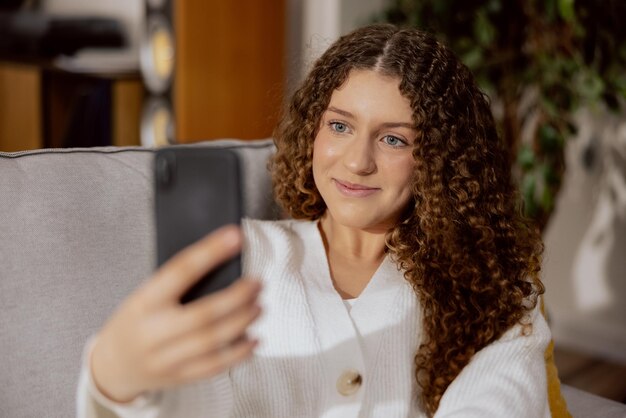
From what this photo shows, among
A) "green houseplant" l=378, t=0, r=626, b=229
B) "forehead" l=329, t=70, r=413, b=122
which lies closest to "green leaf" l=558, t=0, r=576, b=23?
"green houseplant" l=378, t=0, r=626, b=229

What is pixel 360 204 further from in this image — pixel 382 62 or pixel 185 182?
pixel 185 182

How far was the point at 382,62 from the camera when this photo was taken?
3.45 feet

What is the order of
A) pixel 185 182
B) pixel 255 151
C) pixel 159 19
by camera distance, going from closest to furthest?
pixel 185 182, pixel 255 151, pixel 159 19

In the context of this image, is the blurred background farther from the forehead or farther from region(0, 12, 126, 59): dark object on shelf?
the forehead

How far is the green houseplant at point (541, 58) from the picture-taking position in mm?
1954

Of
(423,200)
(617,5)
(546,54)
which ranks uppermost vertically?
(617,5)

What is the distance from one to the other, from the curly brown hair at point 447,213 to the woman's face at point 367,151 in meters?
0.02

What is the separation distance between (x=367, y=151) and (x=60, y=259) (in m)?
0.48

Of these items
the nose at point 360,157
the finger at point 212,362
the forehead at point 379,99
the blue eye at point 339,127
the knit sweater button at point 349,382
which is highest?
the forehead at point 379,99

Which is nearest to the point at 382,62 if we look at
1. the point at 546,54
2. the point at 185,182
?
the point at 185,182

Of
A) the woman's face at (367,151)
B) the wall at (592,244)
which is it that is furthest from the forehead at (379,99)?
the wall at (592,244)

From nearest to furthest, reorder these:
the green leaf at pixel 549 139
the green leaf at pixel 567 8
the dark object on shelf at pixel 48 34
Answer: the green leaf at pixel 567 8, the green leaf at pixel 549 139, the dark object on shelf at pixel 48 34

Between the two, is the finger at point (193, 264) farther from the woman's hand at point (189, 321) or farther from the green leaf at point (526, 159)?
the green leaf at point (526, 159)

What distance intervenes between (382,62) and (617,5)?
1275mm
